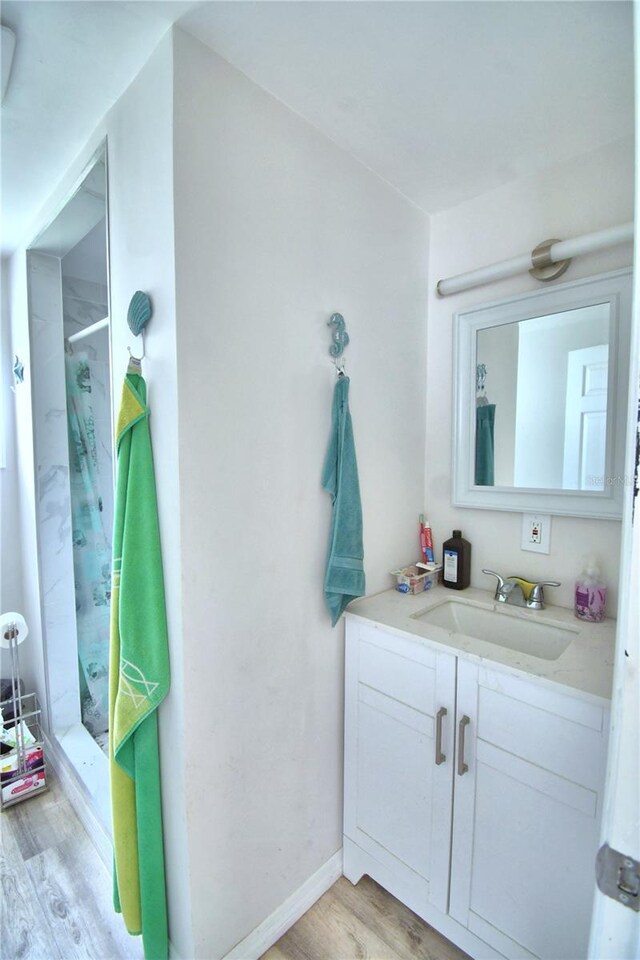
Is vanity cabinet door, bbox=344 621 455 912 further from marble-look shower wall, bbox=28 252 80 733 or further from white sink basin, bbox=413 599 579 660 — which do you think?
marble-look shower wall, bbox=28 252 80 733

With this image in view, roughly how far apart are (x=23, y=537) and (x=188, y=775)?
1.54 metres

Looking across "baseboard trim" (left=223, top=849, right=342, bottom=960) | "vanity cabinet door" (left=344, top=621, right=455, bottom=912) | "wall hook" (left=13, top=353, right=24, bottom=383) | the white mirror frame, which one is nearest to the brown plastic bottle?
the white mirror frame

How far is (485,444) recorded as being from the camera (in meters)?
1.49

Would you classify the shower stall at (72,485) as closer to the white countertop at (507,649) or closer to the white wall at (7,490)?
the white wall at (7,490)

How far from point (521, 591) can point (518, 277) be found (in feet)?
3.40

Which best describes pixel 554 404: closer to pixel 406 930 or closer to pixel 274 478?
pixel 274 478

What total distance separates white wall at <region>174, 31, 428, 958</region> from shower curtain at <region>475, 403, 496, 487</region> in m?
0.38

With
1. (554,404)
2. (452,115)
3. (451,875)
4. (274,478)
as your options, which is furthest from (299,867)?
(452,115)

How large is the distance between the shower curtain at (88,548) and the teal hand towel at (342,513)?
110 centimetres

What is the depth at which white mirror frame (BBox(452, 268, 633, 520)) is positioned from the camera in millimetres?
1192

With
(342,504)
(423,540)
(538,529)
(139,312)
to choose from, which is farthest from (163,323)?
(538,529)

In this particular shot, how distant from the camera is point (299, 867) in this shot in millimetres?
1240

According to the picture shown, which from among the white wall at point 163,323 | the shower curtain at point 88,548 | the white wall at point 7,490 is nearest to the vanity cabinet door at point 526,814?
the white wall at point 163,323

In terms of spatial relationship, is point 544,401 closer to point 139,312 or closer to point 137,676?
point 139,312
